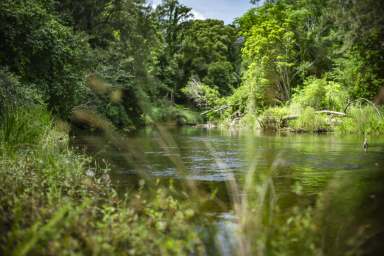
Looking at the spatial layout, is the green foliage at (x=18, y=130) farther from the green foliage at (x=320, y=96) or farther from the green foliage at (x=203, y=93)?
the green foliage at (x=203, y=93)

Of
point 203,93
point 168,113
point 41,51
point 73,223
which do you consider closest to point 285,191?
point 73,223

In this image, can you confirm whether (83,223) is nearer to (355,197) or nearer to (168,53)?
(355,197)

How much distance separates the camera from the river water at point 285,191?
4711mm

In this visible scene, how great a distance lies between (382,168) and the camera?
46.1 ft

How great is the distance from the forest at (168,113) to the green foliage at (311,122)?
82mm

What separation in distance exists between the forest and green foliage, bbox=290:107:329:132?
0.08m

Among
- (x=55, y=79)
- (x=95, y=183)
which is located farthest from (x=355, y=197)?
(x=55, y=79)

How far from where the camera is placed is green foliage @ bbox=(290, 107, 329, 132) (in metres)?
33.8

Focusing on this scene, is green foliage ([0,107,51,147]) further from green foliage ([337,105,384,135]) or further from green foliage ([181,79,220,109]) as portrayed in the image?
green foliage ([181,79,220,109])

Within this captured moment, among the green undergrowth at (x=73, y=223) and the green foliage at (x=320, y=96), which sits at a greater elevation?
the green foliage at (x=320, y=96)

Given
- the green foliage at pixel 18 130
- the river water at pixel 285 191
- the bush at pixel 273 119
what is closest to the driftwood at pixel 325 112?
the bush at pixel 273 119

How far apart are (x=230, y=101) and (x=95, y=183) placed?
127 feet

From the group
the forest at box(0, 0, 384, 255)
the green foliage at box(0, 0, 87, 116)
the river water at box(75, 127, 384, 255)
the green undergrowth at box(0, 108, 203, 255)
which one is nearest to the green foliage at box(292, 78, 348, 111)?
the forest at box(0, 0, 384, 255)

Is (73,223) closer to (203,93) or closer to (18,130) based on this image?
(18,130)
